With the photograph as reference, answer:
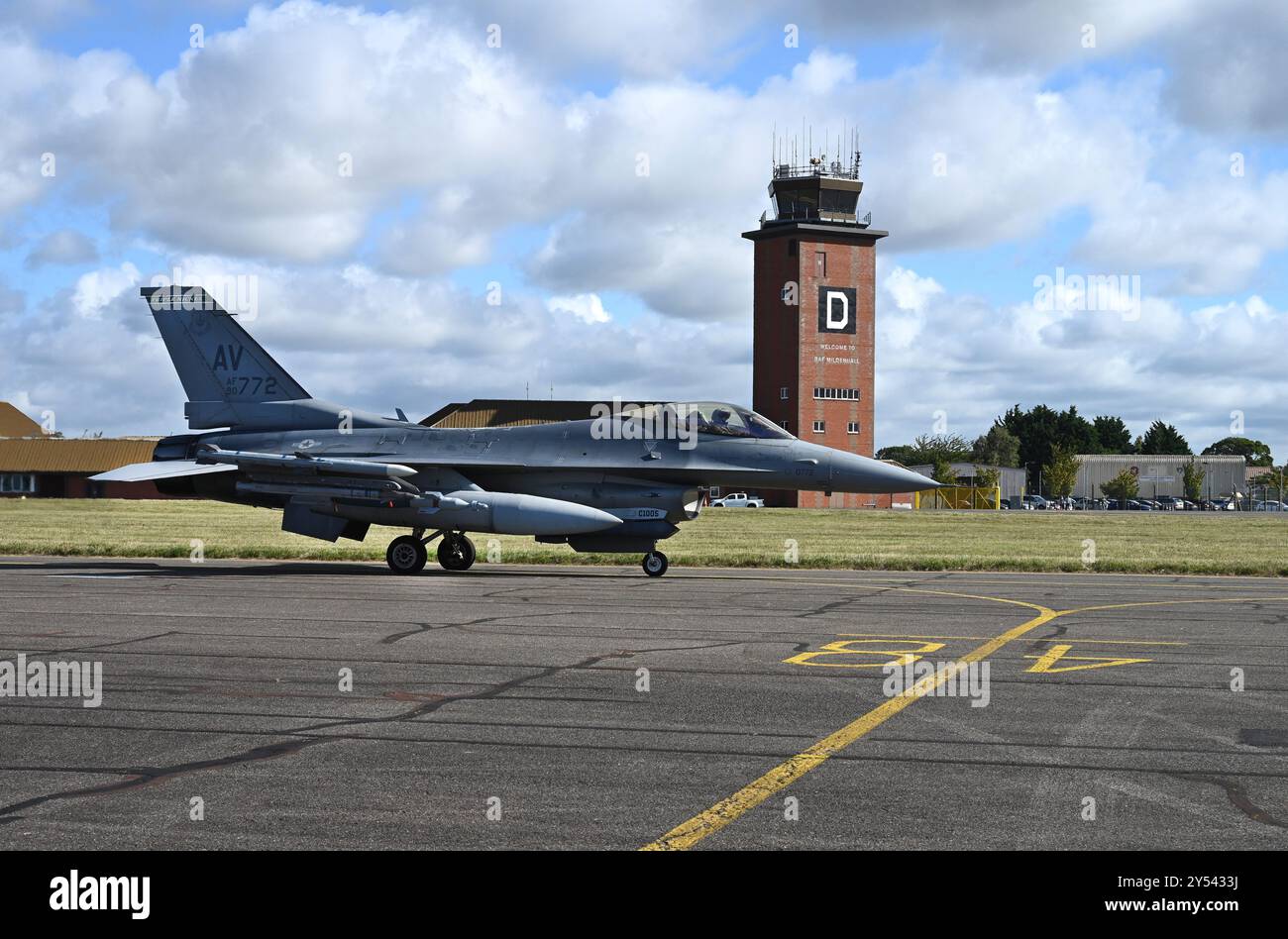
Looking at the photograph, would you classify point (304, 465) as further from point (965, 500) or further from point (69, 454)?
point (69, 454)

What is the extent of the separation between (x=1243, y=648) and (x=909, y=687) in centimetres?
490

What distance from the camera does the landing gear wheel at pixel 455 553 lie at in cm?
2583

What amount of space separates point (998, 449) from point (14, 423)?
122465 mm

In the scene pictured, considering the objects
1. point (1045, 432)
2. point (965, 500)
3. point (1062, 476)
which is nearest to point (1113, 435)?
point (1045, 432)

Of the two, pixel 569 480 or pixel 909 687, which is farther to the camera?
pixel 569 480

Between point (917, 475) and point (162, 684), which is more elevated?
point (917, 475)

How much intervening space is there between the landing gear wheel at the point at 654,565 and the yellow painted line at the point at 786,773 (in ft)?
39.0

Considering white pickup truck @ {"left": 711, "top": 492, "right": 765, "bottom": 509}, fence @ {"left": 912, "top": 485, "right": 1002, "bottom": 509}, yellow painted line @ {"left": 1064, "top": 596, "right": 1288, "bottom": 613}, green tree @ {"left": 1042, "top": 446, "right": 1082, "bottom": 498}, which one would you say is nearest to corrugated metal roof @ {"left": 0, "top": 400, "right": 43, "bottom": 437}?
white pickup truck @ {"left": 711, "top": 492, "right": 765, "bottom": 509}

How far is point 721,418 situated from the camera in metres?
24.6

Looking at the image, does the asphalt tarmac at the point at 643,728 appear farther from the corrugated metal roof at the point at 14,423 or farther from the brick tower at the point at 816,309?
the corrugated metal roof at the point at 14,423
